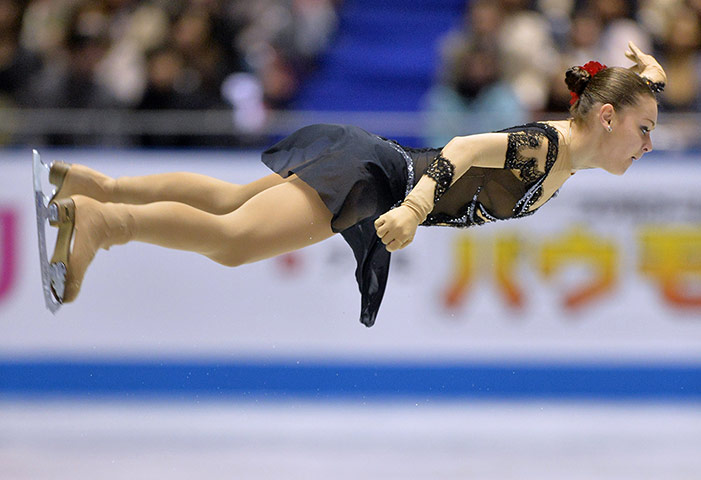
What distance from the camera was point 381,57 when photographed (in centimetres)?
779

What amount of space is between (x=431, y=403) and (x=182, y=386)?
1.62 metres

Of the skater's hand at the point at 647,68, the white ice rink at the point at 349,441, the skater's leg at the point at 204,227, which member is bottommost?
the white ice rink at the point at 349,441

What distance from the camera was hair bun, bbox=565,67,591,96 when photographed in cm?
361

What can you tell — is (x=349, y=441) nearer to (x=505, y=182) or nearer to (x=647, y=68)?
(x=505, y=182)

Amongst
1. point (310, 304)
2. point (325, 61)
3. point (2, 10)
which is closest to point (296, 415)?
point (310, 304)

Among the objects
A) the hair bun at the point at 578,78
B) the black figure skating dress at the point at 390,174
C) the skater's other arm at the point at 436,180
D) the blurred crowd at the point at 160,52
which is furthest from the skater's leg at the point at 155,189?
the blurred crowd at the point at 160,52

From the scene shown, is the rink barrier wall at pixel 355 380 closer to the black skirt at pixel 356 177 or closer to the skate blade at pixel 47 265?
the black skirt at pixel 356 177

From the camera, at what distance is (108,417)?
6102 mm

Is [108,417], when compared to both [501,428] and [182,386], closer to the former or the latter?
[182,386]

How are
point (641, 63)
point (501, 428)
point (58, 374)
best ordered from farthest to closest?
point (58, 374), point (501, 428), point (641, 63)

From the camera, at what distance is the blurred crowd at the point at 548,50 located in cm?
662

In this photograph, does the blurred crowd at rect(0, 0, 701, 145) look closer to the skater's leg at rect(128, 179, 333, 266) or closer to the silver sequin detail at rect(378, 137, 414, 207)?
the silver sequin detail at rect(378, 137, 414, 207)

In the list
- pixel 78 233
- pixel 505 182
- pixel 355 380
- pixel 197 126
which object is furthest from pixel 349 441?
pixel 78 233

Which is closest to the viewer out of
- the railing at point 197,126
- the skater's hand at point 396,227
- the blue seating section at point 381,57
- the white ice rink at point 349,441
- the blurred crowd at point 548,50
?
the skater's hand at point 396,227
